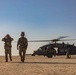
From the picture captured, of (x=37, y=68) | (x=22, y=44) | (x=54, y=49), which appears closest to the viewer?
(x=37, y=68)

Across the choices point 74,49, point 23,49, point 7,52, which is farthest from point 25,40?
point 74,49

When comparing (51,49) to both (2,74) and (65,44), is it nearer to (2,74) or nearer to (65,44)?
(65,44)

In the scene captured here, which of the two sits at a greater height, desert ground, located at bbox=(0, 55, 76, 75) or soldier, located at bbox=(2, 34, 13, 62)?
soldier, located at bbox=(2, 34, 13, 62)

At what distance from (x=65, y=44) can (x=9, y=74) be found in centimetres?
3121

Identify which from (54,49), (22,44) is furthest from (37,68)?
(54,49)

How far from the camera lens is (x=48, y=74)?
972 cm

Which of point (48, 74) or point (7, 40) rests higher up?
point (7, 40)

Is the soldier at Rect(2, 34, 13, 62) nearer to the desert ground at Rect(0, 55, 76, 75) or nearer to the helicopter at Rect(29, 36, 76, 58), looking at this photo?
the desert ground at Rect(0, 55, 76, 75)

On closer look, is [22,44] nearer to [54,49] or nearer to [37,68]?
[37,68]

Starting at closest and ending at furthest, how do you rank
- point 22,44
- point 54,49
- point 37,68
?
point 37,68 < point 22,44 < point 54,49

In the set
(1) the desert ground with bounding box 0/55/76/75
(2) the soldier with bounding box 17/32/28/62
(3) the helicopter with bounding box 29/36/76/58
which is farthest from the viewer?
(3) the helicopter with bounding box 29/36/76/58

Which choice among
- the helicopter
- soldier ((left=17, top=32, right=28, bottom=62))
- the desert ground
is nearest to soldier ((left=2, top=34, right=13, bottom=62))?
soldier ((left=17, top=32, right=28, bottom=62))

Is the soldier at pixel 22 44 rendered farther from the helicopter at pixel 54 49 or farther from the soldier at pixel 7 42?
the helicopter at pixel 54 49

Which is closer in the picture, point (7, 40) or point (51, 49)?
point (7, 40)
